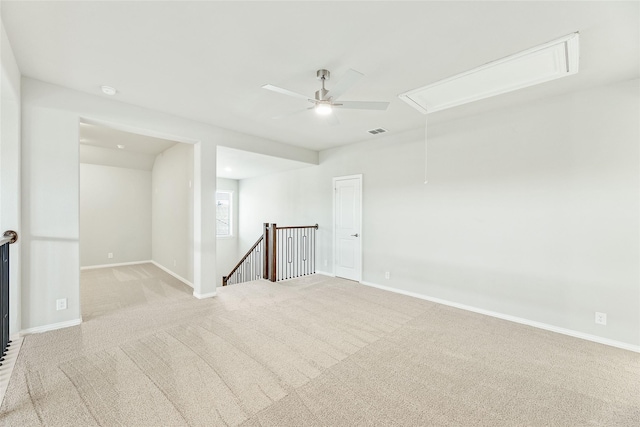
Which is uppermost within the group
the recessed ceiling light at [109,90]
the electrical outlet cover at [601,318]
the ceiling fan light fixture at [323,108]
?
the recessed ceiling light at [109,90]

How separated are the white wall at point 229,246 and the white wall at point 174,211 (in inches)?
76.3

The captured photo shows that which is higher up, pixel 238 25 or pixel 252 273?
pixel 238 25

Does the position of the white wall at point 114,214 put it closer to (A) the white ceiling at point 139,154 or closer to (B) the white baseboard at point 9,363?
(A) the white ceiling at point 139,154

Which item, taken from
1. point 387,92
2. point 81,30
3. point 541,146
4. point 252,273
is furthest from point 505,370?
point 252,273

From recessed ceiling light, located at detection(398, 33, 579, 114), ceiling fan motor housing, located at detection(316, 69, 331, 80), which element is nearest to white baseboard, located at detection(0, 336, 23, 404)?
ceiling fan motor housing, located at detection(316, 69, 331, 80)

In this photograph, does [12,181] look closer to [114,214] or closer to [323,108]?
[323,108]

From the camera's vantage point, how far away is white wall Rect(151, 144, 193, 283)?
4.77 meters

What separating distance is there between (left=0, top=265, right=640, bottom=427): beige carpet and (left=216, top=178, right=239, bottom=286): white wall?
467 centimetres

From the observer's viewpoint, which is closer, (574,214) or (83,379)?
(83,379)

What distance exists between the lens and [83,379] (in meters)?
2.12

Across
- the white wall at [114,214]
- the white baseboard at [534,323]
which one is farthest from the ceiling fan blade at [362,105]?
the white wall at [114,214]

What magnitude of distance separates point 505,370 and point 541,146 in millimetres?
2638

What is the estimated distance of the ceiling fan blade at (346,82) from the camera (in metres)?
2.08

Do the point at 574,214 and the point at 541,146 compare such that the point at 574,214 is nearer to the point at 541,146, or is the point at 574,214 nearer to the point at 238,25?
the point at 541,146
